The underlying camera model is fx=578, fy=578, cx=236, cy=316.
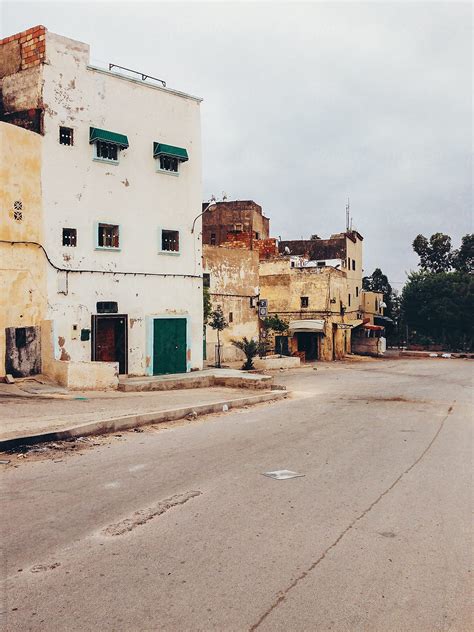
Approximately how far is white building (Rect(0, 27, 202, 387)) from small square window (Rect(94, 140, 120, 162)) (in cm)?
4

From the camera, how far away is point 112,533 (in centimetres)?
594

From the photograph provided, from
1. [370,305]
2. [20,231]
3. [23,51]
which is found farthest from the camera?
[370,305]

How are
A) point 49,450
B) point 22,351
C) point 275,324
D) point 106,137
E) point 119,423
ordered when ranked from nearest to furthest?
point 49,450 → point 119,423 → point 22,351 → point 106,137 → point 275,324

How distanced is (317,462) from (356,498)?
1.91 m

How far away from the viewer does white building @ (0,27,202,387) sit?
1888cm

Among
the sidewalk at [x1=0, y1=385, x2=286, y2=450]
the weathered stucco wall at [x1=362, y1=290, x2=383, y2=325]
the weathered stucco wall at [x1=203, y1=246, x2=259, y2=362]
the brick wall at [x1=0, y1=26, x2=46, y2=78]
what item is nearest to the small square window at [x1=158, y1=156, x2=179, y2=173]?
the brick wall at [x1=0, y1=26, x2=46, y2=78]

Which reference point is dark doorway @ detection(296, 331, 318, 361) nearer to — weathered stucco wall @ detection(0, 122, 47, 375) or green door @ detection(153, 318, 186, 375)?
green door @ detection(153, 318, 186, 375)

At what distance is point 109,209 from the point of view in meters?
20.6

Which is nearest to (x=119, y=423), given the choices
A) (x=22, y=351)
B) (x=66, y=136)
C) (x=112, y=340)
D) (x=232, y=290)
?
(x=22, y=351)

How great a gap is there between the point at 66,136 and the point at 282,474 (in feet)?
49.8

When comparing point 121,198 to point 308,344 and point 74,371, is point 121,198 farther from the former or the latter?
point 308,344

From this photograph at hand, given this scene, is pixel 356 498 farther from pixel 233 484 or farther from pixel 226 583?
pixel 226 583

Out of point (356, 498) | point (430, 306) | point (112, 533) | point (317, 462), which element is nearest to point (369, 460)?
point (317, 462)

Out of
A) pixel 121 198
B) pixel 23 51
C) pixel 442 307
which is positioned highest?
pixel 23 51
